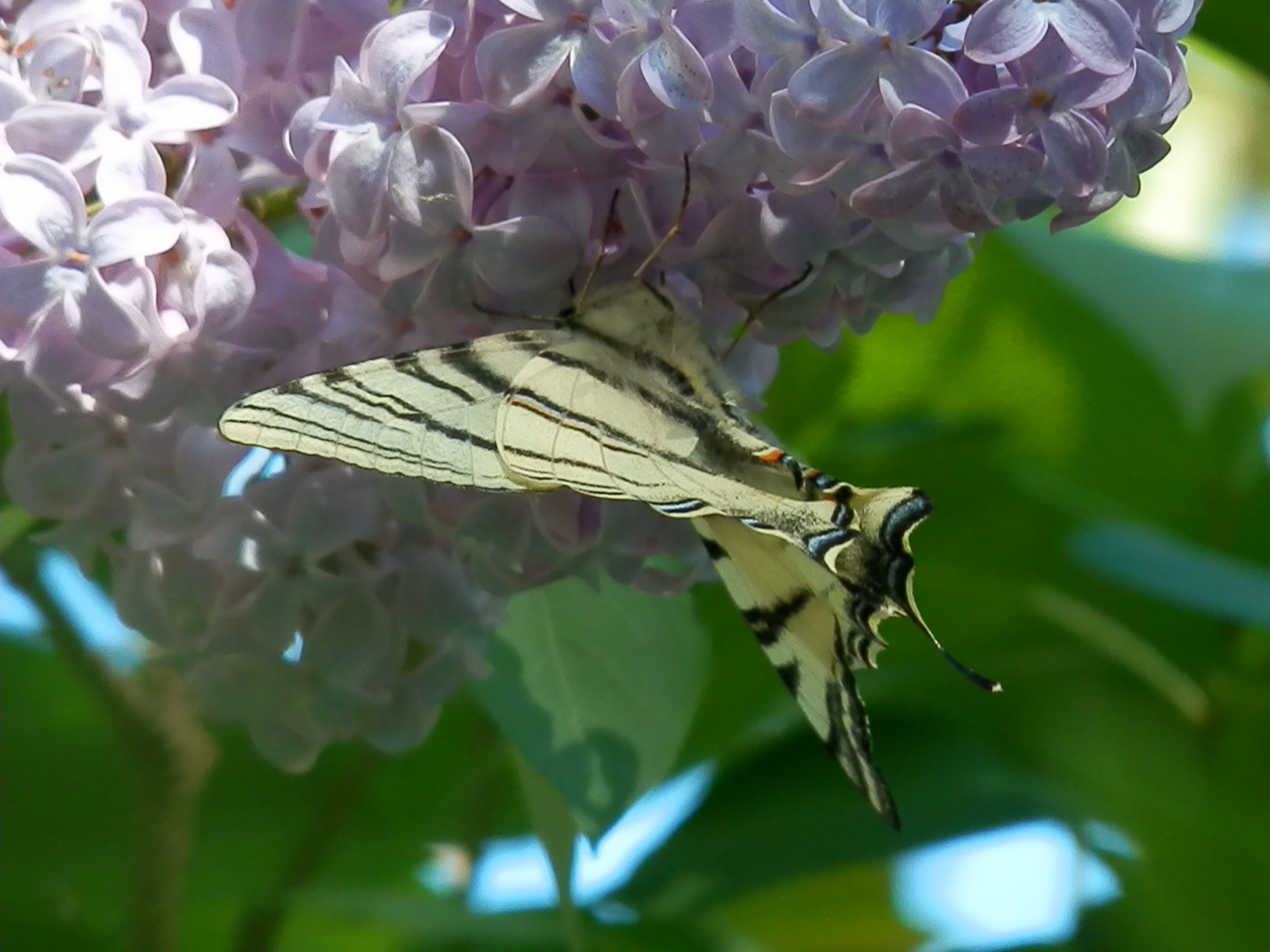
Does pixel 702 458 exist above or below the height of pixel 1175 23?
below

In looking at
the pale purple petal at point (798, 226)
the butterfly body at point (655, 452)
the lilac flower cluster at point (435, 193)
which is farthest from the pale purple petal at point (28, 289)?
the pale purple petal at point (798, 226)

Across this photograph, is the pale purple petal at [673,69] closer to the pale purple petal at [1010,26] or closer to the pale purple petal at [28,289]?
the pale purple petal at [1010,26]

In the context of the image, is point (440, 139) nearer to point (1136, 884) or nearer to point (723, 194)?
point (723, 194)

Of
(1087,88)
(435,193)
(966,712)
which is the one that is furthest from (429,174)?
(966,712)

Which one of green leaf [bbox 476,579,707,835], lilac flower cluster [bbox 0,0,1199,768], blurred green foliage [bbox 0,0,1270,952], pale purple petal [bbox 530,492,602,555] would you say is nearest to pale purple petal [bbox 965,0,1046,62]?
lilac flower cluster [bbox 0,0,1199,768]

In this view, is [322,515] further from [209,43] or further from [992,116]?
[992,116]

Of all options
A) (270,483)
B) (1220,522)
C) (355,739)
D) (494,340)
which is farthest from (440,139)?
(1220,522)

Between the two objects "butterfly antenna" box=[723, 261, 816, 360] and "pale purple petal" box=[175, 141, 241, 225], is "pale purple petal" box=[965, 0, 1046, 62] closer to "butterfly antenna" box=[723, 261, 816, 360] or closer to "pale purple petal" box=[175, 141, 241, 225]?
"butterfly antenna" box=[723, 261, 816, 360]
